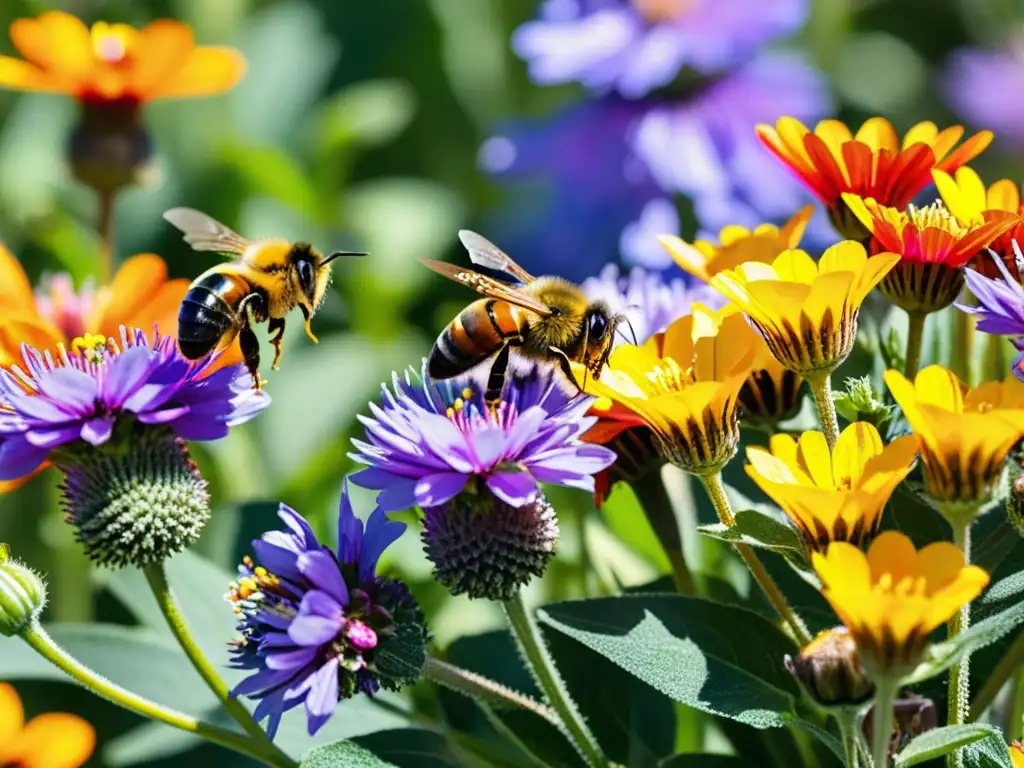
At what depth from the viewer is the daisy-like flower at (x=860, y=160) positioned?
63 centimetres

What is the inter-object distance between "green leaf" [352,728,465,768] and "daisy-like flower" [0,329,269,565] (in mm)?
123

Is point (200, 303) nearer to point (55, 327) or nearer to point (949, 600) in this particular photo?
point (55, 327)

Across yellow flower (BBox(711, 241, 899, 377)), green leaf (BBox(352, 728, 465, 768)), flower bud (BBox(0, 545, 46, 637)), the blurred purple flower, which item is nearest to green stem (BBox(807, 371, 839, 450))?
yellow flower (BBox(711, 241, 899, 377))

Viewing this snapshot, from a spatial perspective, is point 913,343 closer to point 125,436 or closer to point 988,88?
point 125,436

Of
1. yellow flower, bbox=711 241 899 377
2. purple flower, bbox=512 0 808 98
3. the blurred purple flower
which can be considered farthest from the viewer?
the blurred purple flower

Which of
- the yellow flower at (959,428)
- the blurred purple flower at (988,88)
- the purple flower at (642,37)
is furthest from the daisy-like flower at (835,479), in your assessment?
the blurred purple flower at (988,88)

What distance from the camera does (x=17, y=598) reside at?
588 mm

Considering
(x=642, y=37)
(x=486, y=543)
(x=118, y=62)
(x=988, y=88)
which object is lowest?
(x=486, y=543)

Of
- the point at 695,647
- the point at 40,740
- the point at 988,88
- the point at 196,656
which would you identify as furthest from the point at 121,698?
the point at 988,88

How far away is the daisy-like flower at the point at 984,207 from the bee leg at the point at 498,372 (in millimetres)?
235

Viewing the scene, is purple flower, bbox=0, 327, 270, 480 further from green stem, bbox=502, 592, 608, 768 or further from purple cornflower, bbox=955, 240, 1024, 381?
purple cornflower, bbox=955, 240, 1024, 381

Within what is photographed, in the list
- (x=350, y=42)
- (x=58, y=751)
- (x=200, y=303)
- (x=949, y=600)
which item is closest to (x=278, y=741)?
(x=58, y=751)

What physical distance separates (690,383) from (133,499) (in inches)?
9.7

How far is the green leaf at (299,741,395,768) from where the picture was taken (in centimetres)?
57
